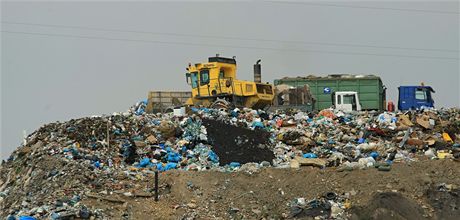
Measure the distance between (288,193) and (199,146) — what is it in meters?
3.36

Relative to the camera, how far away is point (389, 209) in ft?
33.4

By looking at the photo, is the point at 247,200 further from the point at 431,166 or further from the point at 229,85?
the point at 229,85

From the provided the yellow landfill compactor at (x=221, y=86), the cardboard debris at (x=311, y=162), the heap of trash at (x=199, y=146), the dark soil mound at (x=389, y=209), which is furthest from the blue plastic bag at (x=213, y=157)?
the yellow landfill compactor at (x=221, y=86)

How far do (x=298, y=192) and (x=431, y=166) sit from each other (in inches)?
106

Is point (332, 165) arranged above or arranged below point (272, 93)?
below

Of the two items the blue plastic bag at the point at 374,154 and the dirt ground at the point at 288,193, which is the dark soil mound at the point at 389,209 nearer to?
the dirt ground at the point at 288,193

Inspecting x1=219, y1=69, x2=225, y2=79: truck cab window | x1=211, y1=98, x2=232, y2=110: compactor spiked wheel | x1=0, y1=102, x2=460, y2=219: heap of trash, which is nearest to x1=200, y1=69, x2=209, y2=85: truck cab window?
x1=219, y1=69, x2=225, y2=79: truck cab window

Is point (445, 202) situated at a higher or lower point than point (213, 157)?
lower

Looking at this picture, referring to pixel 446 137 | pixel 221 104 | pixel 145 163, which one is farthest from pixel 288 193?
pixel 221 104

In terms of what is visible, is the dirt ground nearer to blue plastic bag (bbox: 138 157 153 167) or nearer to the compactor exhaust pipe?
blue plastic bag (bbox: 138 157 153 167)

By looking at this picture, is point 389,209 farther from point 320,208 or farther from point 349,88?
point 349,88

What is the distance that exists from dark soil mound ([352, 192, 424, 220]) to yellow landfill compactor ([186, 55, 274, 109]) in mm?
8055

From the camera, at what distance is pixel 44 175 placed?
1187 centimetres

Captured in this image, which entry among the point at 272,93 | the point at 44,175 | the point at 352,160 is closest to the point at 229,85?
the point at 272,93
